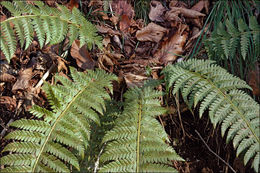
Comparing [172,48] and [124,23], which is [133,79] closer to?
[172,48]

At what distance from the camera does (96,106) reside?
198 cm

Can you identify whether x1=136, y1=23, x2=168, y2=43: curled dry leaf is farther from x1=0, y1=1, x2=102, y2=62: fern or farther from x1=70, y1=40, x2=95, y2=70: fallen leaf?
x1=0, y1=1, x2=102, y2=62: fern

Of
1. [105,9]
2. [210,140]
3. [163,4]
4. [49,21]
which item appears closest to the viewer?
[49,21]

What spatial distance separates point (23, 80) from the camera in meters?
2.66

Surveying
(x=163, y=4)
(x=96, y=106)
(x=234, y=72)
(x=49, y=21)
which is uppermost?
(x=163, y=4)

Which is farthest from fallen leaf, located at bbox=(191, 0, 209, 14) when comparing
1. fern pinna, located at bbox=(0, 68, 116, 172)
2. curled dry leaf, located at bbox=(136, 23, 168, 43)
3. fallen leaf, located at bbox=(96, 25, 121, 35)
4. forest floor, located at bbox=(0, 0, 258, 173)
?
fern pinna, located at bbox=(0, 68, 116, 172)

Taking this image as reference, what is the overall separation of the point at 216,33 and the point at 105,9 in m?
1.39

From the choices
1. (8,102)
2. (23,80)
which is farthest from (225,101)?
(8,102)

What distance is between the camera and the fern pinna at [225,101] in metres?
1.84

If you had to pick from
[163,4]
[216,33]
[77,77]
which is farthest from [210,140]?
[163,4]

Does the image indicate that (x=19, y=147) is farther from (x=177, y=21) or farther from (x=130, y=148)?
(x=177, y=21)

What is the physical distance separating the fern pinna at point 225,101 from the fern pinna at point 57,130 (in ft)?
2.52

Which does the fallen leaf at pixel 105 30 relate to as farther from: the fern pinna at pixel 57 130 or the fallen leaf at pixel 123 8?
the fern pinna at pixel 57 130

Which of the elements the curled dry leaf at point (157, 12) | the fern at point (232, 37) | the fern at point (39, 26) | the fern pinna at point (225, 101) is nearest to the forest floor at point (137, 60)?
the curled dry leaf at point (157, 12)
